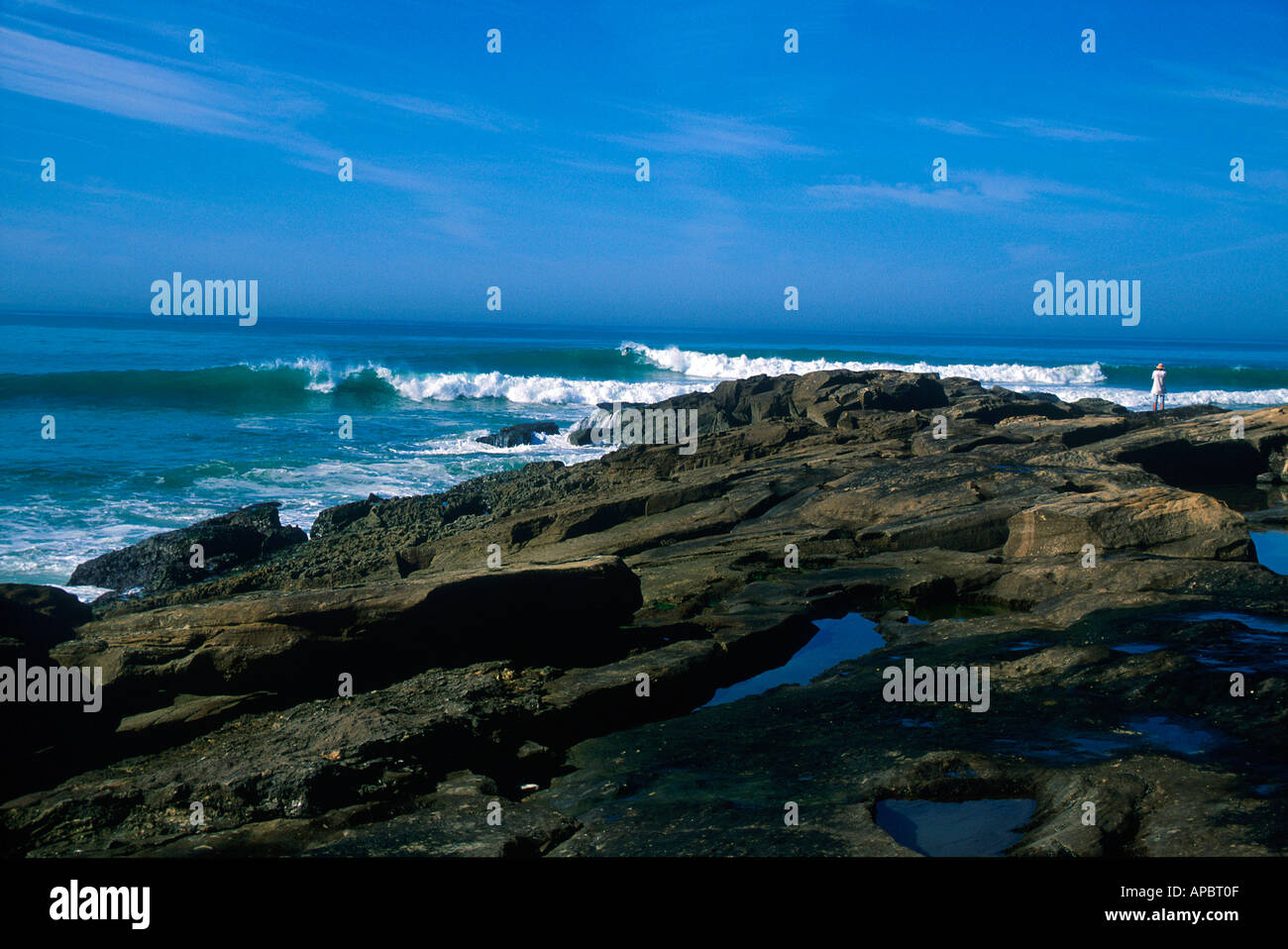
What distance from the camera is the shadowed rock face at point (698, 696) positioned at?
4672 mm

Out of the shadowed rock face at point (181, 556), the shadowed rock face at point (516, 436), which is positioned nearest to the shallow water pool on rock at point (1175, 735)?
the shadowed rock face at point (181, 556)

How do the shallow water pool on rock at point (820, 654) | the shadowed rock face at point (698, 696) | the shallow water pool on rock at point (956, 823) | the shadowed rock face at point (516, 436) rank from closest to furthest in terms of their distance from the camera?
the shallow water pool on rock at point (956, 823) → the shadowed rock face at point (698, 696) → the shallow water pool on rock at point (820, 654) → the shadowed rock face at point (516, 436)

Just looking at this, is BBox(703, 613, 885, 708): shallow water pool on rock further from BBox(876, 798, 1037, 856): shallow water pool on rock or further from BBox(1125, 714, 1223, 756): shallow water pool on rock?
BBox(1125, 714, 1223, 756): shallow water pool on rock

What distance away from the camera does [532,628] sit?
7402 millimetres

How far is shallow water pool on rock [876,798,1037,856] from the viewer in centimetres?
443

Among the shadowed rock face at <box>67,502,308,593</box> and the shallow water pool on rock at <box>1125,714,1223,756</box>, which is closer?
the shallow water pool on rock at <box>1125,714,1223,756</box>

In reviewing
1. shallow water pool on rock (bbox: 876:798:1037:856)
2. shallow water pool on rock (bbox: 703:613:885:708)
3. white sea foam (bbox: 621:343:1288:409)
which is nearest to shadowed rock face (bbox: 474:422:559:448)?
shallow water pool on rock (bbox: 703:613:885:708)

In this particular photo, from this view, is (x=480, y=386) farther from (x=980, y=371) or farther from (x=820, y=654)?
(x=820, y=654)

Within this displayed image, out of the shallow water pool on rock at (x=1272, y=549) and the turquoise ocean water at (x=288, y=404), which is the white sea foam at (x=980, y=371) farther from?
the shallow water pool on rock at (x=1272, y=549)

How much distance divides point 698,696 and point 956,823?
252 cm

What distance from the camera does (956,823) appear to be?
15.4 ft

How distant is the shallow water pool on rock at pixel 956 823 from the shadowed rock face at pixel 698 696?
8 centimetres

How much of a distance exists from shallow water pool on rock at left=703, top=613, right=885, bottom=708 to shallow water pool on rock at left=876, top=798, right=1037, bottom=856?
211 cm
